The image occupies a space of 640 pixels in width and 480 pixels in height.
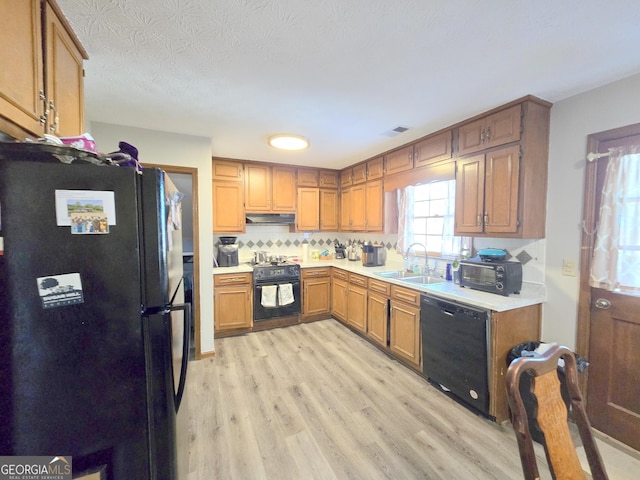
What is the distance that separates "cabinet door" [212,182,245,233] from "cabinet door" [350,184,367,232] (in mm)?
1691

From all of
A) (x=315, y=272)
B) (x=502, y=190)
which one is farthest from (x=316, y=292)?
(x=502, y=190)

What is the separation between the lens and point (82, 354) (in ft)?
2.74

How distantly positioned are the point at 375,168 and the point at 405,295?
6.02ft

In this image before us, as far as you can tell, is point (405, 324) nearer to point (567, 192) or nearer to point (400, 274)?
point (400, 274)

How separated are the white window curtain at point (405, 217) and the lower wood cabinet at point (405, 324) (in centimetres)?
92

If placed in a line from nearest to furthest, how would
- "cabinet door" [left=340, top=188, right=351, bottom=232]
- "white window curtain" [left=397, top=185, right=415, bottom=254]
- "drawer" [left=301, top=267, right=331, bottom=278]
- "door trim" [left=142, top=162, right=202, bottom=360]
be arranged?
"door trim" [left=142, top=162, right=202, bottom=360] < "white window curtain" [left=397, top=185, right=415, bottom=254] < "drawer" [left=301, top=267, right=331, bottom=278] < "cabinet door" [left=340, top=188, right=351, bottom=232]

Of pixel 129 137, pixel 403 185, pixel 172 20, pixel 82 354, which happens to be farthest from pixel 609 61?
pixel 129 137

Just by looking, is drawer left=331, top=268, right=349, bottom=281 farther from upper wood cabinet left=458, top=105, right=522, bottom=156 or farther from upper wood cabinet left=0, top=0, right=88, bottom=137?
upper wood cabinet left=0, top=0, right=88, bottom=137

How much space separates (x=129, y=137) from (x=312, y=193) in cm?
249

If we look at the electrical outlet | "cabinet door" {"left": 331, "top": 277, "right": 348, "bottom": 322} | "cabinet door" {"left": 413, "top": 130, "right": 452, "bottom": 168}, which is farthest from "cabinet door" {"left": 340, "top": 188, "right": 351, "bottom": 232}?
the electrical outlet

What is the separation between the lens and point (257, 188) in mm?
3926

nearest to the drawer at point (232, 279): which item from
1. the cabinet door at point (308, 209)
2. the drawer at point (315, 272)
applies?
the drawer at point (315, 272)

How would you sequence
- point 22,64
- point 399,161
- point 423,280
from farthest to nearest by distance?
1. point 399,161
2. point 423,280
3. point 22,64

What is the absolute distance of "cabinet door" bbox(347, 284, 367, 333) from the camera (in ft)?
11.0
